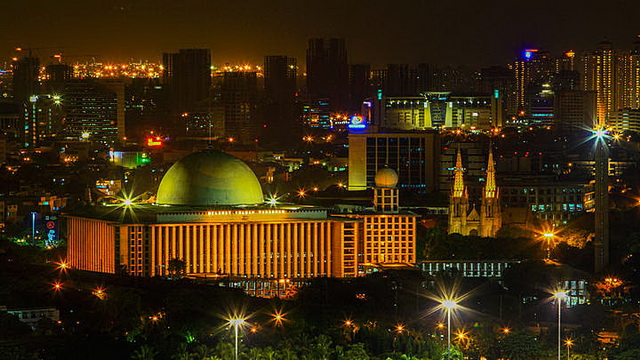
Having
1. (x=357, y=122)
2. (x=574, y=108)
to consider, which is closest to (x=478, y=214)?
(x=357, y=122)

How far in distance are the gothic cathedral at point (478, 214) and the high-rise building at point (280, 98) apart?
78.9 metres

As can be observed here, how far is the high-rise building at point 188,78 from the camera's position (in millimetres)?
170375

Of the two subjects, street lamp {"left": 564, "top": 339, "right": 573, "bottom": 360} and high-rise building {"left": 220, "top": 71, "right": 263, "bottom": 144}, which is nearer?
street lamp {"left": 564, "top": 339, "right": 573, "bottom": 360}

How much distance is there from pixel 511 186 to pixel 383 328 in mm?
38434

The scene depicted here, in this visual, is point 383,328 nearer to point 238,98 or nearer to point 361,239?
point 361,239

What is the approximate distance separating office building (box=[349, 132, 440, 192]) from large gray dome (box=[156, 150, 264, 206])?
31.5 meters

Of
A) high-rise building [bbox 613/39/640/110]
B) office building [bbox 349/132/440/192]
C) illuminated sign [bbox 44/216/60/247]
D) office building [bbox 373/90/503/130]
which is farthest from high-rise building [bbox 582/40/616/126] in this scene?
illuminated sign [bbox 44/216/60/247]

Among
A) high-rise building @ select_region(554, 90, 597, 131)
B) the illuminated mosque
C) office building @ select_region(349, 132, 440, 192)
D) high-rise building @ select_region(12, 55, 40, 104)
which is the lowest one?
the illuminated mosque

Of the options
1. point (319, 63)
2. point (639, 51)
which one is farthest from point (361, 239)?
point (319, 63)

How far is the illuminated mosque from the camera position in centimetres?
6212

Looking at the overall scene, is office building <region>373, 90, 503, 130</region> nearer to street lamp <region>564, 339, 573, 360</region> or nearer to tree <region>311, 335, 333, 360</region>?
street lamp <region>564, 339, 573, 360</region>

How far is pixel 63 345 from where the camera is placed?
45125 millimetres

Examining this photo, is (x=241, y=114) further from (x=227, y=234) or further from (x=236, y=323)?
(x=236, y=323)

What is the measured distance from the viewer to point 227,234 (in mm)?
62969
